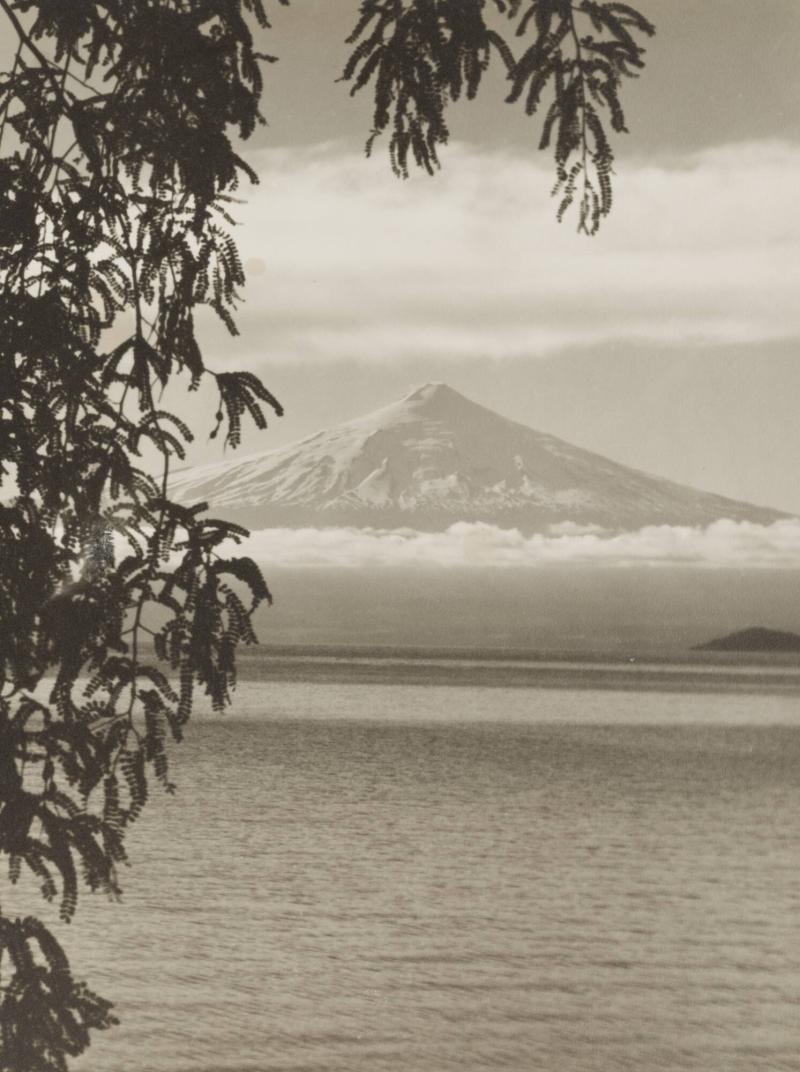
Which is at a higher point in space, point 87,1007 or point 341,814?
point 87,1007

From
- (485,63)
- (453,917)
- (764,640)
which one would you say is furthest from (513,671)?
(485,63)

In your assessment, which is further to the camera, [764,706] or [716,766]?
[764,706]

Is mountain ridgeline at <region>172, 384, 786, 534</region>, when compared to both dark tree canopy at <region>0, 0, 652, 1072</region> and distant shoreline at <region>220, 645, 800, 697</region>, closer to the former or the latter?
distant shoreline at <region>220, 645, 800, 697</region>

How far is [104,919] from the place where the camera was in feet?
27.1

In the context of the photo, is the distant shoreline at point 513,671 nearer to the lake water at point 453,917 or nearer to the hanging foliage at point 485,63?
the lake water at point 453,917

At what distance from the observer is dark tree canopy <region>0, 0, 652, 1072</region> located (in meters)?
1.95

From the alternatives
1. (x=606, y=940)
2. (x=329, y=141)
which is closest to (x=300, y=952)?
(x=606, y=940)

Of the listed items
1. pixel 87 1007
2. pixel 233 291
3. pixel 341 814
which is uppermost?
pixel 233 291

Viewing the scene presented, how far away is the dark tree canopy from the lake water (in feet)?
12.3

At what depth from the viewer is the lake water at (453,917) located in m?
6.31

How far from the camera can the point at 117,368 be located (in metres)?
2.07

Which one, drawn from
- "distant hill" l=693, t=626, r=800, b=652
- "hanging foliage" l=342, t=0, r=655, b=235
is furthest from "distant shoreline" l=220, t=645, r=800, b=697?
"hanging foliage" l=342, t=0, r=655, b=235

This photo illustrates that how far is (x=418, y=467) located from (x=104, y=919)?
19.3 m

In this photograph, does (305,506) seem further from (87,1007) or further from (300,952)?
(87,1007)
